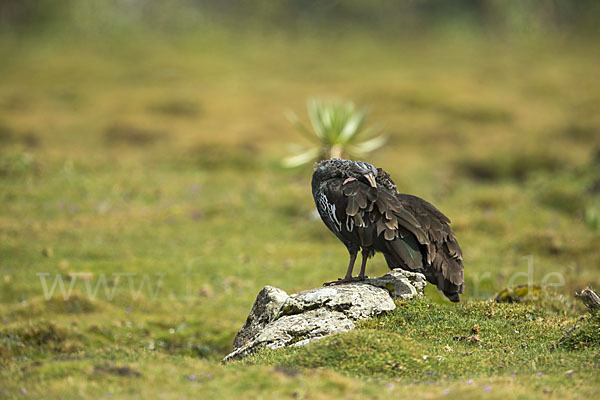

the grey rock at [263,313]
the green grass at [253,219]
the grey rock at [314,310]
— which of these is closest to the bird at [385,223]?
the grey rock at [314,310]

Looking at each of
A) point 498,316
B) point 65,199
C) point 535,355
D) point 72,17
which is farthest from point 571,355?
point 72,17

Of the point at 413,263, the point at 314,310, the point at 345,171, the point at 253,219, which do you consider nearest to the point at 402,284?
the point at 413,263

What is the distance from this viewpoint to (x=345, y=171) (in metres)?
10.9

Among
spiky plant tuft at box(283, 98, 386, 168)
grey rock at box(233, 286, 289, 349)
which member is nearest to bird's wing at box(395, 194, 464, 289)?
grey rock at box(233, 286, 289, 349)

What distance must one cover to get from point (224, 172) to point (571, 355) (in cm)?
2167

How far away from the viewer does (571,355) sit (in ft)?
29.1

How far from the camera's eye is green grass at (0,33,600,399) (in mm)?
8391

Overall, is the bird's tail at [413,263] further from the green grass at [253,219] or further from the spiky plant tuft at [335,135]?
the spiky plant tuft at [335,135]

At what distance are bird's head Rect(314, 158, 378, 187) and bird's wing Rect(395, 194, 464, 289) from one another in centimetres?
62

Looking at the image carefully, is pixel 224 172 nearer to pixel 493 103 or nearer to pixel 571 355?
pixel 493 103

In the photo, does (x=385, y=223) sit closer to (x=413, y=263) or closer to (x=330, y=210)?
(x=413, y=263)

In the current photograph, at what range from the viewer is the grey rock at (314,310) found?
9.89 metres

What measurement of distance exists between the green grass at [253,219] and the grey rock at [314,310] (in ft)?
1.07

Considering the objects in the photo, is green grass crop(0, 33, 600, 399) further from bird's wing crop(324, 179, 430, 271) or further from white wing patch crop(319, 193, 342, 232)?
white wing patch crop(319, 193, 342, 232)
